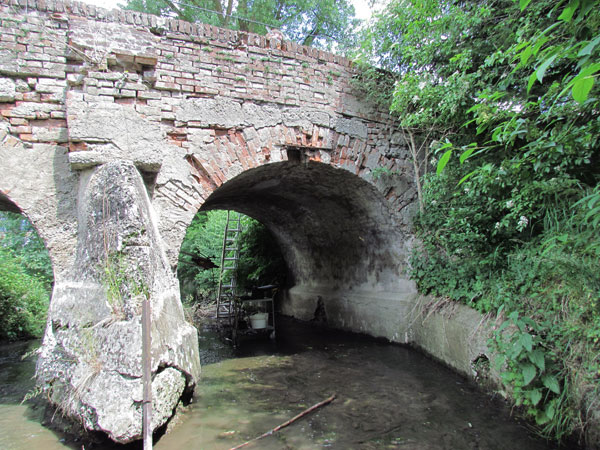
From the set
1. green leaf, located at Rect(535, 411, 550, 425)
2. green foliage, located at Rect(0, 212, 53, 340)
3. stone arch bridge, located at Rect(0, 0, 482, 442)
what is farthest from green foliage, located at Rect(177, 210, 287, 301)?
green leaf, located at Rect(535, 411, 550, 425)

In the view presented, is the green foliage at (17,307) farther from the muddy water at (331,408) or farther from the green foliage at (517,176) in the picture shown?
the green foliage at (517,176)

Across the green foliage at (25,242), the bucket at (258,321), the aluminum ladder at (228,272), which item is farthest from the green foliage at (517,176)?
the green foliage at (25,242)

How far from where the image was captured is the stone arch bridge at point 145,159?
3.19 meters

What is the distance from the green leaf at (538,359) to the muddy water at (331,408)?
0.67 m

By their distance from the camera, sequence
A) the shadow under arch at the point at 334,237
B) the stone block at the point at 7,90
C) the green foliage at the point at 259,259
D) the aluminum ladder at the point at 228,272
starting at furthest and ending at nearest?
the green foliage at the point at 259,259 → the aluminum ladder at the point at 228,272 → the shadow under arch at the point at 334,237 → the stone block at the point at 7,90

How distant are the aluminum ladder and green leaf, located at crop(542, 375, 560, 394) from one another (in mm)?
5806

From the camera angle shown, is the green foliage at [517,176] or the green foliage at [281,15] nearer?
the green foliage at [517,176]

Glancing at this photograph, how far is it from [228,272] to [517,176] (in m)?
7.39

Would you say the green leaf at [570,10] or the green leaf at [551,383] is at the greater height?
the green leaf at [570,10]

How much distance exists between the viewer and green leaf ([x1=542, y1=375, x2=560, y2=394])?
295cm

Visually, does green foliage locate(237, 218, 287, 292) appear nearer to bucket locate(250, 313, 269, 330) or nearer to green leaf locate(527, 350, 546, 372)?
bucket locate(250, 313, 269, 330)

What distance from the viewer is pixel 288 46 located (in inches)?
210

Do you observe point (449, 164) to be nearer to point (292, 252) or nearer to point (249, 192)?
point (249, 192)

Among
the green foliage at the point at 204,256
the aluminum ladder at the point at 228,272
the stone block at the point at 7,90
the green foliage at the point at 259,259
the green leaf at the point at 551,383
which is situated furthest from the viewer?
the green foliage at the point at 204,256
